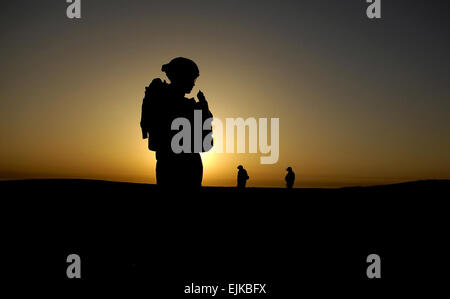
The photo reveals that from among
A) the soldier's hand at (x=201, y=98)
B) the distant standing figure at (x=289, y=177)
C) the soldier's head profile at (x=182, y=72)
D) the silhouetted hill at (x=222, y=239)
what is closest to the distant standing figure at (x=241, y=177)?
the distant standing figure at (x=289, y=177)

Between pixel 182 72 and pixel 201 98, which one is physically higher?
pixel 182 72

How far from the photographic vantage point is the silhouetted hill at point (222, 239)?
15.0 feet

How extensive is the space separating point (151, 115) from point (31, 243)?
11.4ft

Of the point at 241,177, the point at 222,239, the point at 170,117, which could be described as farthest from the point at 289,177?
the point at 170,117

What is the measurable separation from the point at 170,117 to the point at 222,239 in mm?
2761

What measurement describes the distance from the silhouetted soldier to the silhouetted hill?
208 millimetres

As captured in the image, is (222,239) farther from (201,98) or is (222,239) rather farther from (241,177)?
(241,177)

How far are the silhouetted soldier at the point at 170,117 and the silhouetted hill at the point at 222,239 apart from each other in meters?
0.21

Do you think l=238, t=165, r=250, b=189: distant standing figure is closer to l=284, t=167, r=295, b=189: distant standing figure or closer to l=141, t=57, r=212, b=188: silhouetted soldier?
l=284, t=167, r=295, b=189: distant standing figure

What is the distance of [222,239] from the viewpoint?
6.60m
